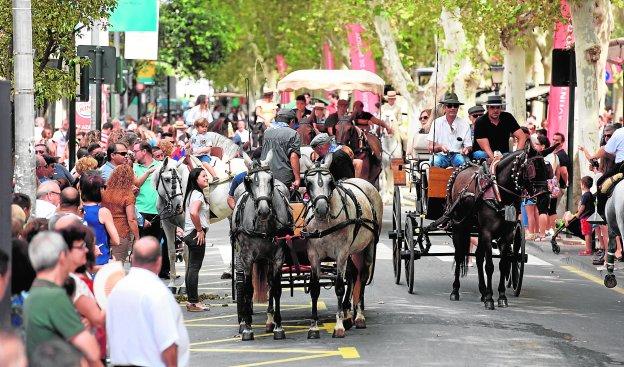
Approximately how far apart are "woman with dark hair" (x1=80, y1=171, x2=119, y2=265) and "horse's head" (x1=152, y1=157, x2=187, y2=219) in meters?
4.76

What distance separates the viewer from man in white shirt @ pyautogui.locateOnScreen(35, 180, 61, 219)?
1588 centimetres

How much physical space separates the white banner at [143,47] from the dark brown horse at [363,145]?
583 inches

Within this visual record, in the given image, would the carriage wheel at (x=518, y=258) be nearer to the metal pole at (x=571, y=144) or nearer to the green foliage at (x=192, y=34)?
the metal pole at (x=571, y=144)

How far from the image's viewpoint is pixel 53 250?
9.12m

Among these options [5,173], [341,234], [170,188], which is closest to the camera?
[5,173]

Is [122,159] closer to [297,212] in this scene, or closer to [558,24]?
[297,212]

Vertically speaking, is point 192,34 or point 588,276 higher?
point 192,34

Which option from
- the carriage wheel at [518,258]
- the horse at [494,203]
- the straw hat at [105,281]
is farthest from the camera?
the carriage wheel at [518,258]

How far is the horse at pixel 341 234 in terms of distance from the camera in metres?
16.2

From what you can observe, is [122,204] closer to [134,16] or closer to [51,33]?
[51,33]

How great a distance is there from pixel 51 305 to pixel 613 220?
12512 millimetres

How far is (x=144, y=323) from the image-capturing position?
9484 millimetres

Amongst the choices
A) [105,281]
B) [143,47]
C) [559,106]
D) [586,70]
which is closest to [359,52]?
[143,47]

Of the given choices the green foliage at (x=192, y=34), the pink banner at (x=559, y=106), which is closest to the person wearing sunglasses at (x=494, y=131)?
the pink banner at (x=559, y=106)
